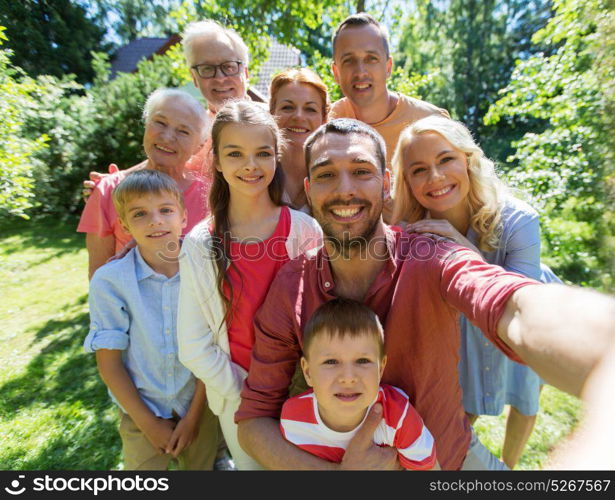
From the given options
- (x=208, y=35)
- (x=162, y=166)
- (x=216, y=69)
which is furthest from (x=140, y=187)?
(x=208, y=35)

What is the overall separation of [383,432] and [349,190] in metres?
1.14

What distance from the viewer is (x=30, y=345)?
5.43 m

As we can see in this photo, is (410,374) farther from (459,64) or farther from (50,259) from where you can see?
(459,64)

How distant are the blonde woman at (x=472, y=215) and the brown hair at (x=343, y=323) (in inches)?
25.8

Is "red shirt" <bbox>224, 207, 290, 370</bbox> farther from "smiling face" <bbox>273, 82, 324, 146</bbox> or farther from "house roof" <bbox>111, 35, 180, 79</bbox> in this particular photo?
"house roof" <bbox>111, 35, 180, 79</bbox>

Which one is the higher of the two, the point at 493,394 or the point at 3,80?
the point at 3,80

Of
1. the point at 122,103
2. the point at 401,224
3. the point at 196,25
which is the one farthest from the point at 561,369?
the point at 122,103

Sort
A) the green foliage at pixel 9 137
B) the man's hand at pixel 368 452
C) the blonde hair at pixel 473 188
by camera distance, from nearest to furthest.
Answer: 1. the man's hand at pixel 368 452
2. the blonde hair at pixel 473 188
3. the green foliage at pixel 9 137

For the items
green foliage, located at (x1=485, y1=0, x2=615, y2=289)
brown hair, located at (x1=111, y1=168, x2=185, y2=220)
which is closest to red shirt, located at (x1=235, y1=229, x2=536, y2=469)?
brown hair, located at (x1=111, y1=168, x2=185, y2=220)

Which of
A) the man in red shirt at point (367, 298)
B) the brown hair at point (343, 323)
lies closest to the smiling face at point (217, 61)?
the man in red shirt at point (367, 298)

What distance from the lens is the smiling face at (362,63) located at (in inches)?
144

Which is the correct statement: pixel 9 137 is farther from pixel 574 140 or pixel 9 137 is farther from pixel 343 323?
pixel 574 140

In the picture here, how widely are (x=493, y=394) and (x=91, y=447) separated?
3.53 metres

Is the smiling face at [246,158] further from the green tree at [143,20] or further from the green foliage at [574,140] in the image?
the green tree at [143,20]
